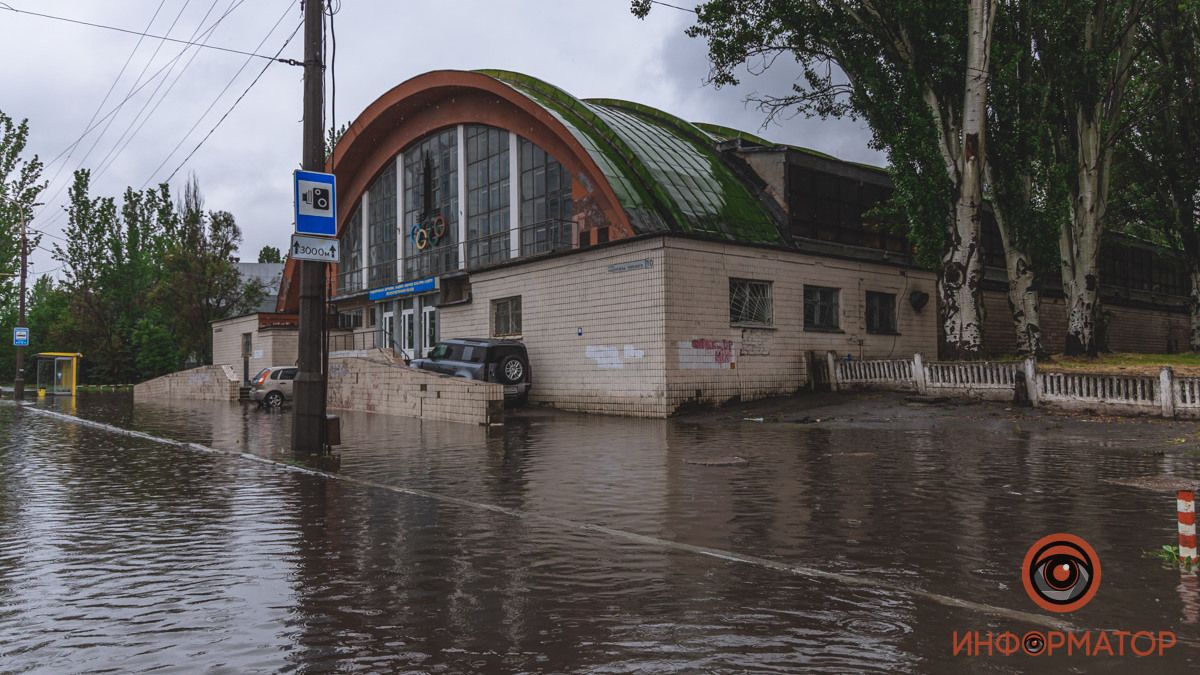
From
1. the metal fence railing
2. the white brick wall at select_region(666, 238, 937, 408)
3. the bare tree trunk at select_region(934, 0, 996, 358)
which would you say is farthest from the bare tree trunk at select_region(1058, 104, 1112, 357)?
the metal fence railing

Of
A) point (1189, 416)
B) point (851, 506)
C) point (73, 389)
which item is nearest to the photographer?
point (851, 506)

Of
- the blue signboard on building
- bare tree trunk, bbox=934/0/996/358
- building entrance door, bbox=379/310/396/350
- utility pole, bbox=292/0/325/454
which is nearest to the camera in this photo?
utility pole, bbox=292/0/325/454

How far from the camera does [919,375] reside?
22375 mm

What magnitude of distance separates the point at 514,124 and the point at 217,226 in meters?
31.1

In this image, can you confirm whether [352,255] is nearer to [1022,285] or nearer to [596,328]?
[596,328]

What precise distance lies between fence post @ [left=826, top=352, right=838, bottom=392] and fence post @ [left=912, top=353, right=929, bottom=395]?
310 cm

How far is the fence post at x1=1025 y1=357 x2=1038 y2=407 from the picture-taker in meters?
19.4

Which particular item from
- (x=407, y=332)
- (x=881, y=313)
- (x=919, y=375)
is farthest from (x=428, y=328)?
(x=919, y=375)

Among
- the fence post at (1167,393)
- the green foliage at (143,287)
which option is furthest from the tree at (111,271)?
the fence post at (1167,393)

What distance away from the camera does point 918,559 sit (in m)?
6.03

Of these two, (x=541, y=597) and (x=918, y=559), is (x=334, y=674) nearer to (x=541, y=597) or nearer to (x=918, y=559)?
(x=541, y=597)

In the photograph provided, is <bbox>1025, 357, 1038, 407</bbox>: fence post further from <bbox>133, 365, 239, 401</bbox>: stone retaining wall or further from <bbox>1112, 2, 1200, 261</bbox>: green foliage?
<bbox>133, 365, 239, 401</bbox>: stone retaining wall

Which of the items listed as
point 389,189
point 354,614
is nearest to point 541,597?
point 354,614

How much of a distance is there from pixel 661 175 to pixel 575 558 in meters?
21.2
